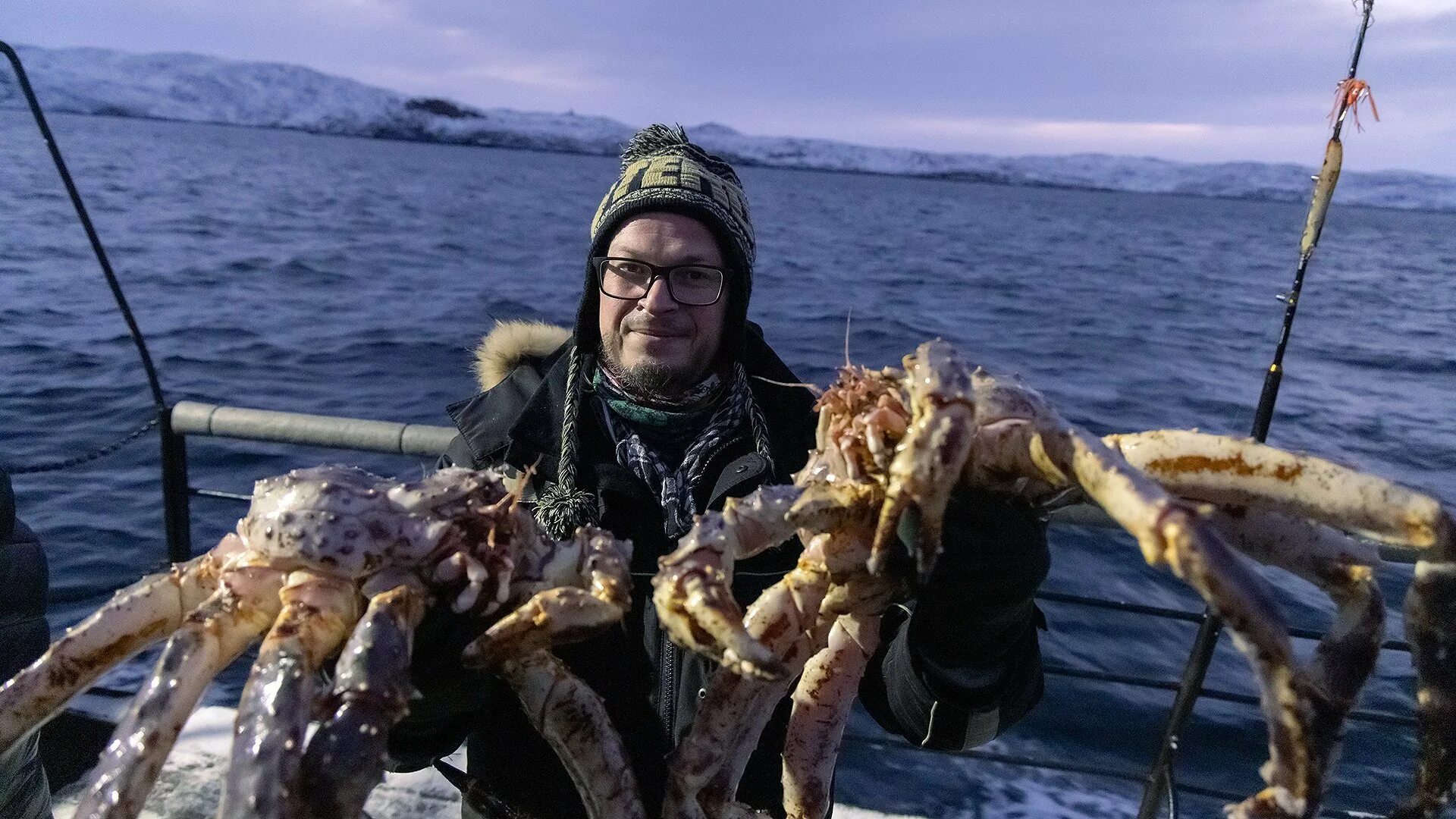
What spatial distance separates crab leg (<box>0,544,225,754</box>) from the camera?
5.67ft

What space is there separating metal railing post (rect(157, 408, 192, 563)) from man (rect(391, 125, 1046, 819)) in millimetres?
1457

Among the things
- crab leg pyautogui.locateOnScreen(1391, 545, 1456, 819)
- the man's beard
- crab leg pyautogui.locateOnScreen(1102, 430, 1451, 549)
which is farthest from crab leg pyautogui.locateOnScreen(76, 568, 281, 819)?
crab leg pyautogui.locateOnScreen(1391, 545, 1456, 819)

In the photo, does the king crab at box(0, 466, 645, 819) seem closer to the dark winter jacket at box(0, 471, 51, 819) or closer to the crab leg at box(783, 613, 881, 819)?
the crab leg at box(783, 613, 881, 819)

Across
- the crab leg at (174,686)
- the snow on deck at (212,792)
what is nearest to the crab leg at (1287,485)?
the crab leg at (174,686)

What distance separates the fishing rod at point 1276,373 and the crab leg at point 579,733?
77.4 inches

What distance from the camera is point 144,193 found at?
83.4 feet

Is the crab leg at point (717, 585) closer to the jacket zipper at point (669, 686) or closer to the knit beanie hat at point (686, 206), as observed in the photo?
the jacket zipper at point (669, 686)

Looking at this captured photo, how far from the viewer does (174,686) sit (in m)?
1.63

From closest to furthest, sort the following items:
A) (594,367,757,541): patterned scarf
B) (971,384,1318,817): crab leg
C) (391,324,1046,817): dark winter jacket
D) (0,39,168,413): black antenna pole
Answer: (971,384,1318,817): crab leg → (391,324,1046,817): dark winter jacket → (594,367,757,541): patterned scarf → (0,39,168,413): black antenna pole

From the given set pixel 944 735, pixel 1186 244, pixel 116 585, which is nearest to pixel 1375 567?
pixel 944 735

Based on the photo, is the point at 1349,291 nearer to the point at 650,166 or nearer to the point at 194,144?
the point at 650,166

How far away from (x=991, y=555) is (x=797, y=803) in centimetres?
84

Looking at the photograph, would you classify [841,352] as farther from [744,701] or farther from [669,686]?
[744,701]

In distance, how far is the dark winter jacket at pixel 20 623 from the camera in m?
2.50
